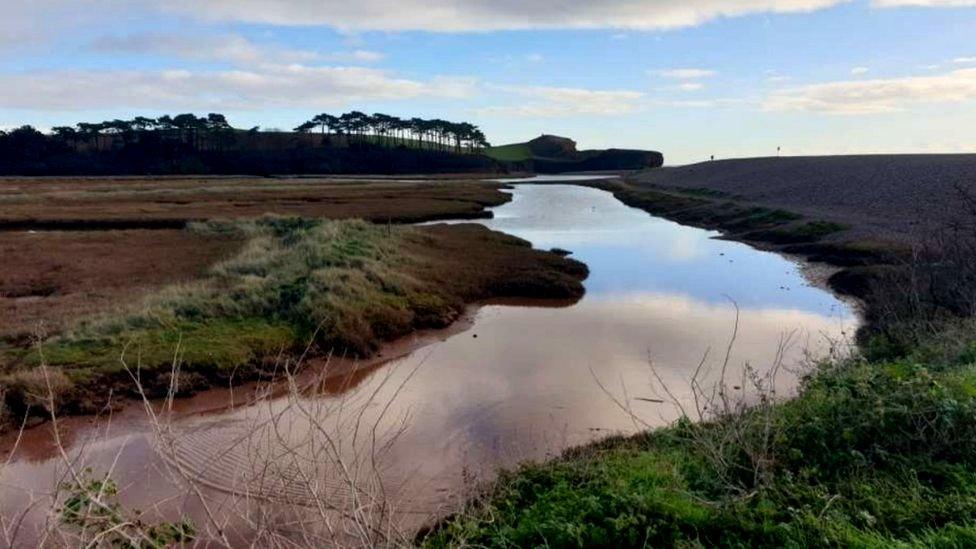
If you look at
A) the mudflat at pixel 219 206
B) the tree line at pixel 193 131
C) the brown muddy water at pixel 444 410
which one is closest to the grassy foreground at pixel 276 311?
the brown muddy water at pixel 444 410

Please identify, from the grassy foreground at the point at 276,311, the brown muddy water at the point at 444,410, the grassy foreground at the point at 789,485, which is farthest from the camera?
the grassy foreground at the point at 276,311

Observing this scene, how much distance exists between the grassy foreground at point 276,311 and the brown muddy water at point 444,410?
87cm

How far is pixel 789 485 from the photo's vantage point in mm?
6648

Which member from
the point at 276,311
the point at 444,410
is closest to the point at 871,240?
the point at 444,410

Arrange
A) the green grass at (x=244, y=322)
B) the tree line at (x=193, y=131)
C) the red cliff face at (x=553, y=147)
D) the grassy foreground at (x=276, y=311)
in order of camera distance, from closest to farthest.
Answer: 1. the grassy foreground at (x=276, y=311)
2. the green grass at (x=244, y=322)
3. the tree line at (x=193, y=131)
4. the red cliff face at (x=553, y=147)

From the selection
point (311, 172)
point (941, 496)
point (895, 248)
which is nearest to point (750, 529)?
point (941, 496)

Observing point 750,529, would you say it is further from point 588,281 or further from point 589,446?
point 588,281

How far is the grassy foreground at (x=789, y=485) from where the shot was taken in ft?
19.3

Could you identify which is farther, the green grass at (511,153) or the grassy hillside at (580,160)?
the green grass at (511,153)

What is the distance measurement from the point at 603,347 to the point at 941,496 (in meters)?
10.9

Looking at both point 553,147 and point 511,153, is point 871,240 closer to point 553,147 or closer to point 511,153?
point 511,153

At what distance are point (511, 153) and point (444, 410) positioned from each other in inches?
6817

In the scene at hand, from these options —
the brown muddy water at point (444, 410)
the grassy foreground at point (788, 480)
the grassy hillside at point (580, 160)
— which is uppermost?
the grassy hillside at point (580, 160)

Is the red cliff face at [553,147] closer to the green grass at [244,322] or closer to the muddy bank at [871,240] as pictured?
the muddy bank at [871,240]
